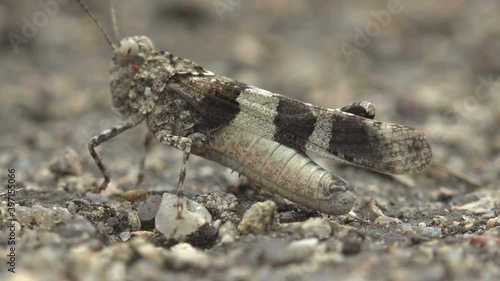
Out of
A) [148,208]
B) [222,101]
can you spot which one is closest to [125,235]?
[148,208]

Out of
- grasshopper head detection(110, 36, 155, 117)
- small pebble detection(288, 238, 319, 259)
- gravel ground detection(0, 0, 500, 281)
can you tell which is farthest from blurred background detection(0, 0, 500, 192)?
small pebble detection(288, 238, 319, 259)

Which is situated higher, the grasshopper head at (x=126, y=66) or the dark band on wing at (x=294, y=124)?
the grasshopper head at (x=126, y=66)

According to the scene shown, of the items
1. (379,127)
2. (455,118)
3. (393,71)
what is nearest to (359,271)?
(379,127)

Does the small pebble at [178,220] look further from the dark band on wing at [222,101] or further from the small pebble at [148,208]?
the dark band on wing at [222,101]

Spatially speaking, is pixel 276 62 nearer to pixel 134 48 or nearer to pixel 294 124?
pixel 134 48

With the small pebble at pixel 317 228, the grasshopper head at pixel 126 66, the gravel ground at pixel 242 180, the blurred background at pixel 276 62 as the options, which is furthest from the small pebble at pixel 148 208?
the blurred background at pixel 276 62

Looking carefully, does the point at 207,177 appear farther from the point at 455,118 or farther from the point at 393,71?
the point at 393,71
